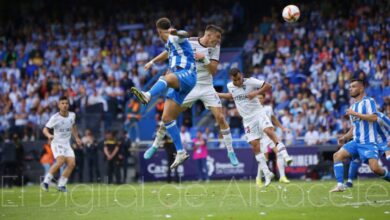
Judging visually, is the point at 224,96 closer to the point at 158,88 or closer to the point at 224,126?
the point at 224,126

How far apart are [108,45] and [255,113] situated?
63.2 ft

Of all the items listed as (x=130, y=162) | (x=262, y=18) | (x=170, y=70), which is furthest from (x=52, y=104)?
(x=170, y=70)

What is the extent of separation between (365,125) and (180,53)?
4.37 meters

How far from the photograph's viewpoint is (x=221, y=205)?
15.6 metres

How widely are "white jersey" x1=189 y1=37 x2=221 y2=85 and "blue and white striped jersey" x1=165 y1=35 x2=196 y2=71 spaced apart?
1519 mm

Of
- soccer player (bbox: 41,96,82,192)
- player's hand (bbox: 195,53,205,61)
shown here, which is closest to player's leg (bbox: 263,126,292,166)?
player's hand (bbox: 195,53,205,61)

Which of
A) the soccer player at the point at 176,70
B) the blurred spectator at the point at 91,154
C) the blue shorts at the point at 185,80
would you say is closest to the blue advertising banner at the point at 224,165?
the blurred spectator at the point at 91,154

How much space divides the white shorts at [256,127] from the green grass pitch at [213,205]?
1.73 m

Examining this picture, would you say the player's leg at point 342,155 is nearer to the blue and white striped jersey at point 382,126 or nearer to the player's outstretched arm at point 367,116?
the blue and white striped jersey at point 382,126

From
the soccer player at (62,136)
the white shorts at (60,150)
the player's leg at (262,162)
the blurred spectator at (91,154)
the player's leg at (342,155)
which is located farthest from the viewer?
the blurred spectator at (91,154)

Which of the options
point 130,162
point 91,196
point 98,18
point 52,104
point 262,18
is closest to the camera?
point 91,196

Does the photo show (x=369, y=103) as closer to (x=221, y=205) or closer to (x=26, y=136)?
(x=221, y=205)

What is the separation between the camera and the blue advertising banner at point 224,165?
2928cm

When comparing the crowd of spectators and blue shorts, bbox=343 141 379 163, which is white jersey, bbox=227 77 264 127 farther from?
the crowd of spectators
